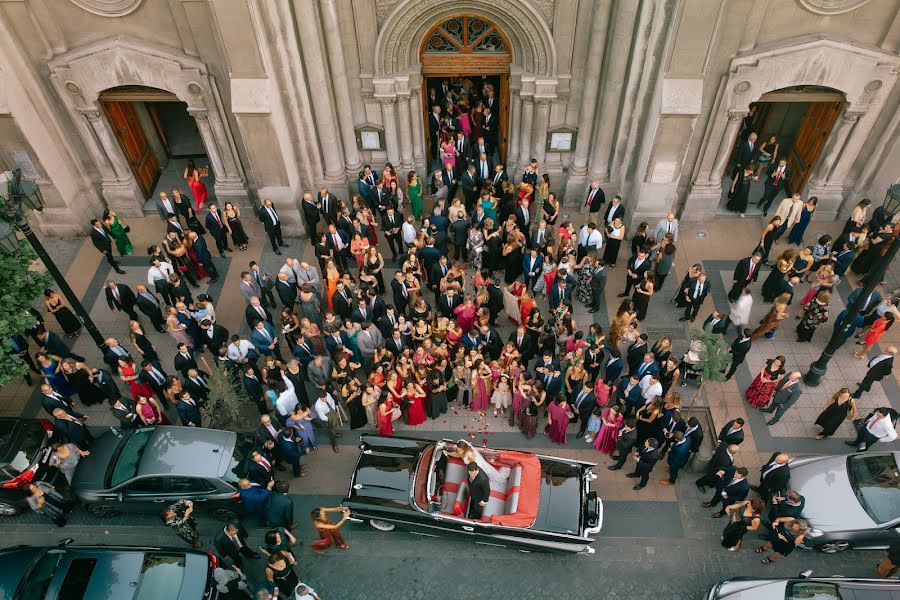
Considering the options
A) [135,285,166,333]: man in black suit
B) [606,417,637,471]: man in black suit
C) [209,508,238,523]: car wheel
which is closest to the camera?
[606,417,637,471]: man in black suit

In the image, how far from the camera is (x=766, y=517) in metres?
11.0

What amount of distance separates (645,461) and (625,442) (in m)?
0.42

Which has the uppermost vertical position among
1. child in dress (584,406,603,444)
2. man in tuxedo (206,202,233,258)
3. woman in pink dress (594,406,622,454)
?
man in tuxedo (206,202,233,258)

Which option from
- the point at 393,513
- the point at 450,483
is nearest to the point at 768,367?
the point at 450,483

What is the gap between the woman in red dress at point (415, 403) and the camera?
11.5 m

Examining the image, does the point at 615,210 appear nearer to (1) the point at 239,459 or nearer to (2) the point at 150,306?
(1) the point at 239,459

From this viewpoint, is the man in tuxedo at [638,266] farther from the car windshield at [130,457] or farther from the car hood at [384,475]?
the car windshield at [130,457]

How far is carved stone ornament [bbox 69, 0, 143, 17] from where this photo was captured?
13.6m

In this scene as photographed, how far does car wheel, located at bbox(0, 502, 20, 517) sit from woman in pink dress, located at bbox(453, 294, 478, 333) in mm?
8252

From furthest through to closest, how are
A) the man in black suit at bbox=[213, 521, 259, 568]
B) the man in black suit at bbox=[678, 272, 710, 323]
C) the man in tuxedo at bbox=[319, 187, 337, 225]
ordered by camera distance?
1. the man in tuxedo at bbox=[319, 187, 337, 225]
2. the man in black suit at bbox=[678, 272, 710, 323]
3. the man in black suit at bbox=[213, 521, 259, 568]

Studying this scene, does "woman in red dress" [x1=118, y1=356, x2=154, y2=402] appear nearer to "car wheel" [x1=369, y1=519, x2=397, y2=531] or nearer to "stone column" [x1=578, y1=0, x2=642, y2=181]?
"car wheel" [x1=369, y1=519, x2=397, y2=531]

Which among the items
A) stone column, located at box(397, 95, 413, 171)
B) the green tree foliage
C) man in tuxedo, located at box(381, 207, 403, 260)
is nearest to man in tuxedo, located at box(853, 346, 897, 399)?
man in tuxedo, located at box(381, 207, 403, 260)

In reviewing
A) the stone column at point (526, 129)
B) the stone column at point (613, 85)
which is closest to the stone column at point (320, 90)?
the stone column at point (526, 129)

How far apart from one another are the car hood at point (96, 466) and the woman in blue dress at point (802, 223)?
14566 millimetres
